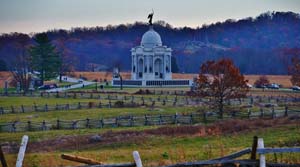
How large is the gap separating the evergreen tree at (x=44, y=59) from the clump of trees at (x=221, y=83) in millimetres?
64423

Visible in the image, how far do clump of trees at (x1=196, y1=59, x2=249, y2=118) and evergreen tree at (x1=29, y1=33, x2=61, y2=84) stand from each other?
64423 mm

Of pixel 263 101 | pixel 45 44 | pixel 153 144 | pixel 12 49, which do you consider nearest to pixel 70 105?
pixel 263 101

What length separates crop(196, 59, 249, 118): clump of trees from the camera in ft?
164

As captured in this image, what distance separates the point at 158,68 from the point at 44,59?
1232 inches

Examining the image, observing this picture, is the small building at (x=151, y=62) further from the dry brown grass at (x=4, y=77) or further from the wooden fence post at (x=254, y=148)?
the wooden fence post at (x=254, y=148)

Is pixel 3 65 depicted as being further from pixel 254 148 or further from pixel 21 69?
pixel 254 148

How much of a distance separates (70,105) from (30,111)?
199 inches

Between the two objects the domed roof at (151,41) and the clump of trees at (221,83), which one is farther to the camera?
the domed roof at (151,41)

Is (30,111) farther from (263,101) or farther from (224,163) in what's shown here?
(224,163)

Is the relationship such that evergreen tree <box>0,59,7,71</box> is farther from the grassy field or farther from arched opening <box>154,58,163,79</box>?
the grassy field

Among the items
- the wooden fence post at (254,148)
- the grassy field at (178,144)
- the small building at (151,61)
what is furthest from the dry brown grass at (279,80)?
the wooden fence post at (254,148)

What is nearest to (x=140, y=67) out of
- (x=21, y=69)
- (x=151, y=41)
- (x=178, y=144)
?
(x=151, y=41)

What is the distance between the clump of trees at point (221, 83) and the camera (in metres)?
50.1

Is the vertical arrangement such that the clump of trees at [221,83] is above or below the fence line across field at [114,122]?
above
